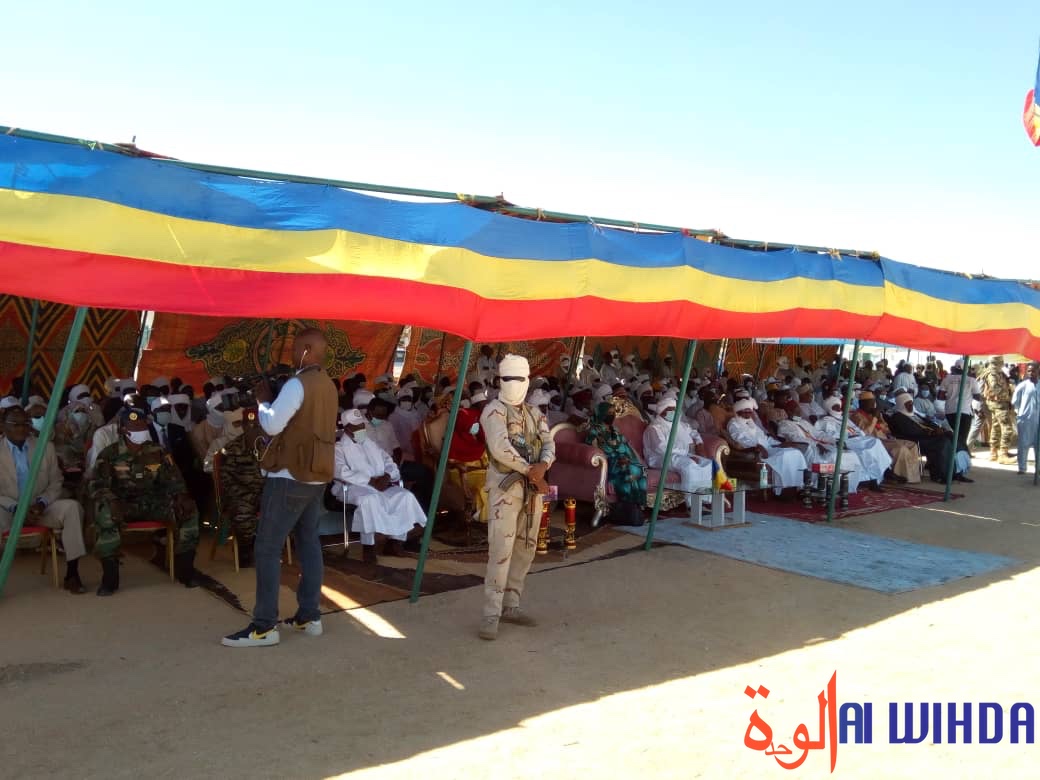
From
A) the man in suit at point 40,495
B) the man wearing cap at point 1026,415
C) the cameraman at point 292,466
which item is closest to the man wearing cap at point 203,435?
the man in suit at point 40,495

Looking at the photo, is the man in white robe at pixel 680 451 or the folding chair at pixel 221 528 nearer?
the folding chair at pixel 221 528

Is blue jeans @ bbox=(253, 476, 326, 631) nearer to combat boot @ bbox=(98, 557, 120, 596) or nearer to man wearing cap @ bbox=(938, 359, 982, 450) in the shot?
combat boot @ bbox=(98, 557, 120, 596)

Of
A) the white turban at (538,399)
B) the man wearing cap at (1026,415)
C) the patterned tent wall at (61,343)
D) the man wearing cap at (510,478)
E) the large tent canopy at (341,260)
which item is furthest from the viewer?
the man wearing cap at (1026,415)

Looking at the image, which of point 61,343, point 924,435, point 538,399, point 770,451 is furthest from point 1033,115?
point 61,343

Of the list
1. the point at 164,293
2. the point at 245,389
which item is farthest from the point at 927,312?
the point at 164,293

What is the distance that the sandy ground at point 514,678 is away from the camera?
3.82 meters

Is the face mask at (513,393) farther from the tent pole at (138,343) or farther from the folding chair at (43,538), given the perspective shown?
the tent pole at (138,343)

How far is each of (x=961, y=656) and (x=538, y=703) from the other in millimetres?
2673

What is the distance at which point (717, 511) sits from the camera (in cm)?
881

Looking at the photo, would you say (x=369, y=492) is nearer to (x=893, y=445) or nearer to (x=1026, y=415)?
(x=893, y=445)

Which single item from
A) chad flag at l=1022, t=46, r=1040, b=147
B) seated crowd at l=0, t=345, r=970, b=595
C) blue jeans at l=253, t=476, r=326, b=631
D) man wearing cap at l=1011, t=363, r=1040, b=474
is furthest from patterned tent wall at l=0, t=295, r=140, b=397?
chad flag at l=1022, t=46, r=1040, b=147

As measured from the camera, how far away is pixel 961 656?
528 centimetres

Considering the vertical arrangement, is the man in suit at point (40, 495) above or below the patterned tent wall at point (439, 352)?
below

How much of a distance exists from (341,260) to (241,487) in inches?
81.6
